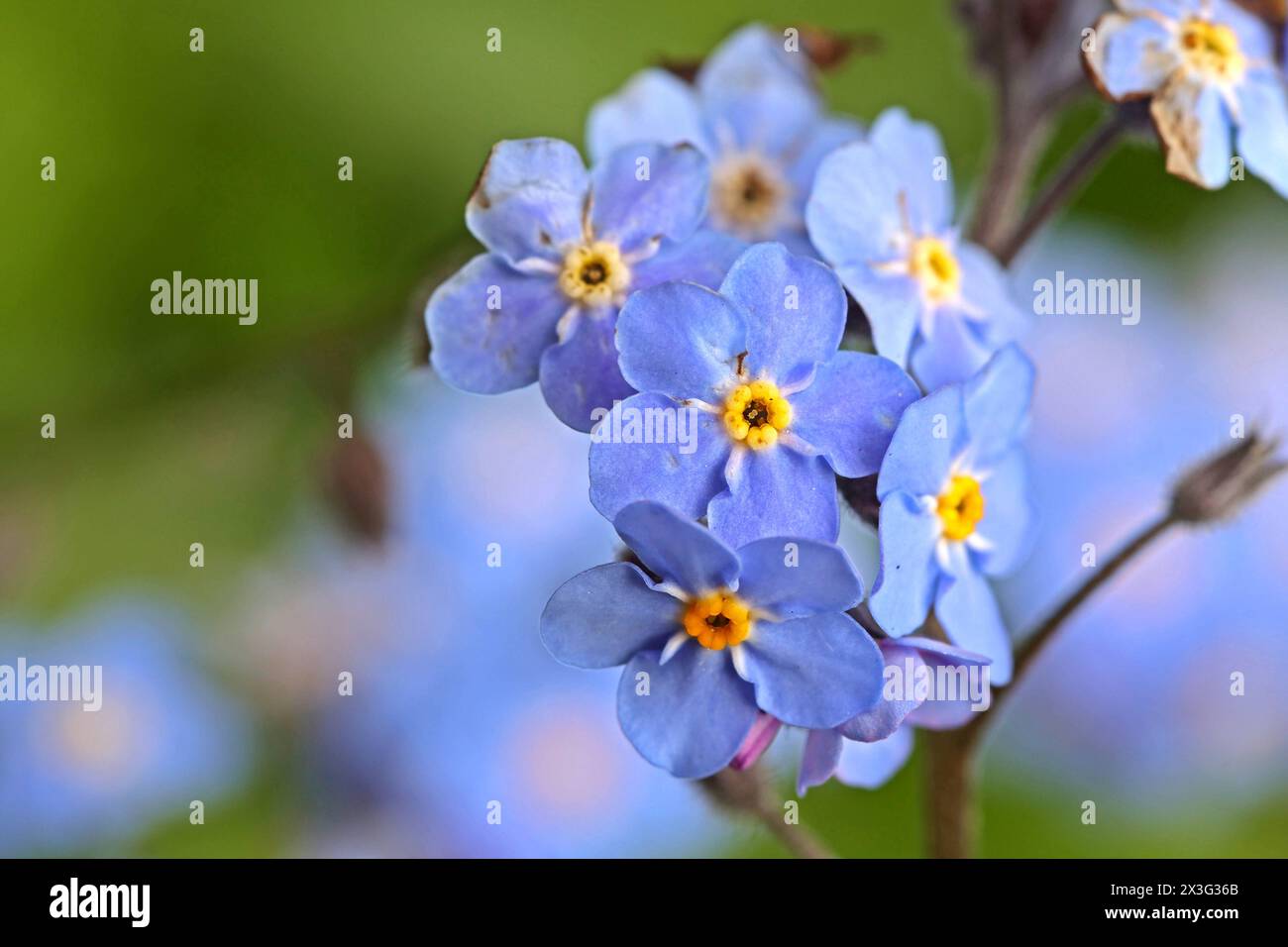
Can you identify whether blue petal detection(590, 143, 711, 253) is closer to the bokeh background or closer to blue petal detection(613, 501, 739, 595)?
blue petal detection(613, 501, 739, 595)

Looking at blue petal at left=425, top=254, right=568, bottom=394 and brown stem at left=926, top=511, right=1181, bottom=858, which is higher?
blue petal at left=425, top=254, right=568, bottom=394

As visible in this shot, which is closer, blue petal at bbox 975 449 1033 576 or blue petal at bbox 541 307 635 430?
blue petal at bbox 541 307 635 430

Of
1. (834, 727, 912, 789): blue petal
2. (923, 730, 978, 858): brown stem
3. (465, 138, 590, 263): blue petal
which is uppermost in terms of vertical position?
(465, 138, 590, 263): blue petal

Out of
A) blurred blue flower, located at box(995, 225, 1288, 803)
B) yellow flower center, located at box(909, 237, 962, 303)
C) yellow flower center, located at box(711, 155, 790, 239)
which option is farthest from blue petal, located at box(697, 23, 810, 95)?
blurred blue flower, located at box(995, 225, 1288, 803)
